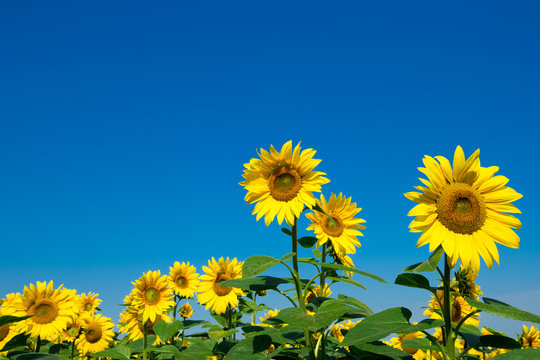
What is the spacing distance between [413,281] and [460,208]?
2.18ft

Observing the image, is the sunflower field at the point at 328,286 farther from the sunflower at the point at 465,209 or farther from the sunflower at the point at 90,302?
the sunflower at the point at 90,302

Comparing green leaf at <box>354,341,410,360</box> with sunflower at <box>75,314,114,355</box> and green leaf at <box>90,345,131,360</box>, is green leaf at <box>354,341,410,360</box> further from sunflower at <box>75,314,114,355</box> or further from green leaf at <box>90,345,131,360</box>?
sunflower at <box>75,314,114,355</box>

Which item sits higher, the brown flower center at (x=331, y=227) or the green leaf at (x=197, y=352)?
the brown flower center at (x=331, y=227)

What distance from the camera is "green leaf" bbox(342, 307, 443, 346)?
9.09 feet

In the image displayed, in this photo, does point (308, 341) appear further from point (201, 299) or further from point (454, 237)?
point (201, 299)

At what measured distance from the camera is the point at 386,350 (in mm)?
3141

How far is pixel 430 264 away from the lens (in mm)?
3166

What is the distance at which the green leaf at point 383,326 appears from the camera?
277 cm

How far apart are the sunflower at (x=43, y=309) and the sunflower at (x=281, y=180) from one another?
325 centimetres

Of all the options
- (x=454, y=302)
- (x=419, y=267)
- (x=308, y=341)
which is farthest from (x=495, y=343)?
(x=454, y=302)

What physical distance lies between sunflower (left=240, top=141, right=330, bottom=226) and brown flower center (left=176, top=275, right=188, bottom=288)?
3.85 metres

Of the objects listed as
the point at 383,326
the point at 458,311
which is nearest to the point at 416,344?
the point at 383,326

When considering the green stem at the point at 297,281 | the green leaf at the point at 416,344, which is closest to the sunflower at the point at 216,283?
the green stem at the point at 297,281

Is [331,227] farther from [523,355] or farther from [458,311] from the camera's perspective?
[523,355]
